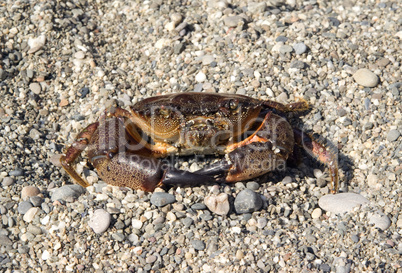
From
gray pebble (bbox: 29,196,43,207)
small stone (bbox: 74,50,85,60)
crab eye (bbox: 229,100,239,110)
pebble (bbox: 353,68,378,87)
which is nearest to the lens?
gray pebble (bbox: 29,196,43,207)

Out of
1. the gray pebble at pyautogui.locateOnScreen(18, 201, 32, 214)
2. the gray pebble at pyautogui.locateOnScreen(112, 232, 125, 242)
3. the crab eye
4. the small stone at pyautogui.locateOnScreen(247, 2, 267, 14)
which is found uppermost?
the small stone at pyautogui.locateOnScreen(247, 2, 267, 14)

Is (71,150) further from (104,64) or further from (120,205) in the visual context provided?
(104,64)

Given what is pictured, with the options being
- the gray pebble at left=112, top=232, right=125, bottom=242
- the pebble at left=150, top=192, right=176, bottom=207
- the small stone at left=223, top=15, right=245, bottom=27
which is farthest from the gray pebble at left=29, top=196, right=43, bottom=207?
the small stone at left=223, top=15, right=245, bottom=27

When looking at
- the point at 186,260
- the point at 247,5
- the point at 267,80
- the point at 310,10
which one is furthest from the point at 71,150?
the point at 310,10

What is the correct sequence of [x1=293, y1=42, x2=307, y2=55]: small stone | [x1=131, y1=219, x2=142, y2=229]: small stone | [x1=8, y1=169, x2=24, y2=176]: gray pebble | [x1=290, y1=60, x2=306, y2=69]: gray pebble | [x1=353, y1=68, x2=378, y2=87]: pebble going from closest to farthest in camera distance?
[x1=131, y1=219, x2=142, y2=229]: small stone → [x1=8, y1=169, x2=24, y2=176]: gray pebble → [x1=353, y1=68, x2=378, y2=87]: pebble → [x1=290, y1=60, x2=306, y2=69]: gray pebble → [x1=293, y1=42, x2=307, y2=55]: small stone

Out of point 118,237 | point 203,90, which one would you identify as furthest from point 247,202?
point 203,90

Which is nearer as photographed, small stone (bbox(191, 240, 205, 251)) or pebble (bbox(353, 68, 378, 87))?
small stone (bbox(191, 240, 205, 251))

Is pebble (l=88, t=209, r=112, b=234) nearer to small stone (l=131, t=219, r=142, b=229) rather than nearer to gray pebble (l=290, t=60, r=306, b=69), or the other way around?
small stone (l=131, t=219, r=142, b=229)
